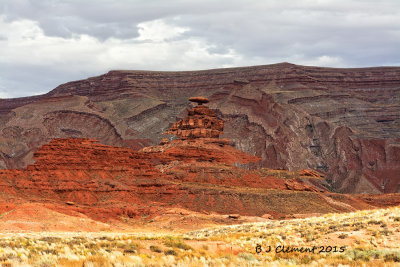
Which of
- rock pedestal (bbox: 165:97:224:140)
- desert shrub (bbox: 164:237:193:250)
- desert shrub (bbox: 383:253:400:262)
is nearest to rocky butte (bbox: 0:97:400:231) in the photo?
rock pedestal (bbox: 165:97:224:140)

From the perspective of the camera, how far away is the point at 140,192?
65438mm

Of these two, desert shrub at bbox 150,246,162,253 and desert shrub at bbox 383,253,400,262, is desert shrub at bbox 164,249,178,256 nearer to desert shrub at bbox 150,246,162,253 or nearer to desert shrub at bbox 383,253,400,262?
desert shrub at bbox 150,246,162,253

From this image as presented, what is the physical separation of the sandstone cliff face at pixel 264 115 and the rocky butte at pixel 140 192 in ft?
138

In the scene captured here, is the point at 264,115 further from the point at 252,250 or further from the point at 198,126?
the point at 252,250

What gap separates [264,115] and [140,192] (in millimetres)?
68489

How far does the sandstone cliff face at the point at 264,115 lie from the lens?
122938 mm

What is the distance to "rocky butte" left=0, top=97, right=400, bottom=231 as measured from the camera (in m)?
53.7

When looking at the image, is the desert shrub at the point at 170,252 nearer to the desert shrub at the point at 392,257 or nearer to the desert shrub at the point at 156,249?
the desert shrub at the point at 156,249

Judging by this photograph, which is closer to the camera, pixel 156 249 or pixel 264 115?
pixel 156 249

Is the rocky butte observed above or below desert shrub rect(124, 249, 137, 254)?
below

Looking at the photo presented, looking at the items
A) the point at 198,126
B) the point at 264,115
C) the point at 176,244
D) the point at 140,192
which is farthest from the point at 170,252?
the point at 264,115

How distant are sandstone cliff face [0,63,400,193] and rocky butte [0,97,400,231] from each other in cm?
4202

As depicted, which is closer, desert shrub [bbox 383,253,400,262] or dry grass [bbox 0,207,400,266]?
dry grass [bbox 0,207,400,266]

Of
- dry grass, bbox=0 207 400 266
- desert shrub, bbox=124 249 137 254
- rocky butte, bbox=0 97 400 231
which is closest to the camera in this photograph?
dry grass, bbox=0 207 400 266
